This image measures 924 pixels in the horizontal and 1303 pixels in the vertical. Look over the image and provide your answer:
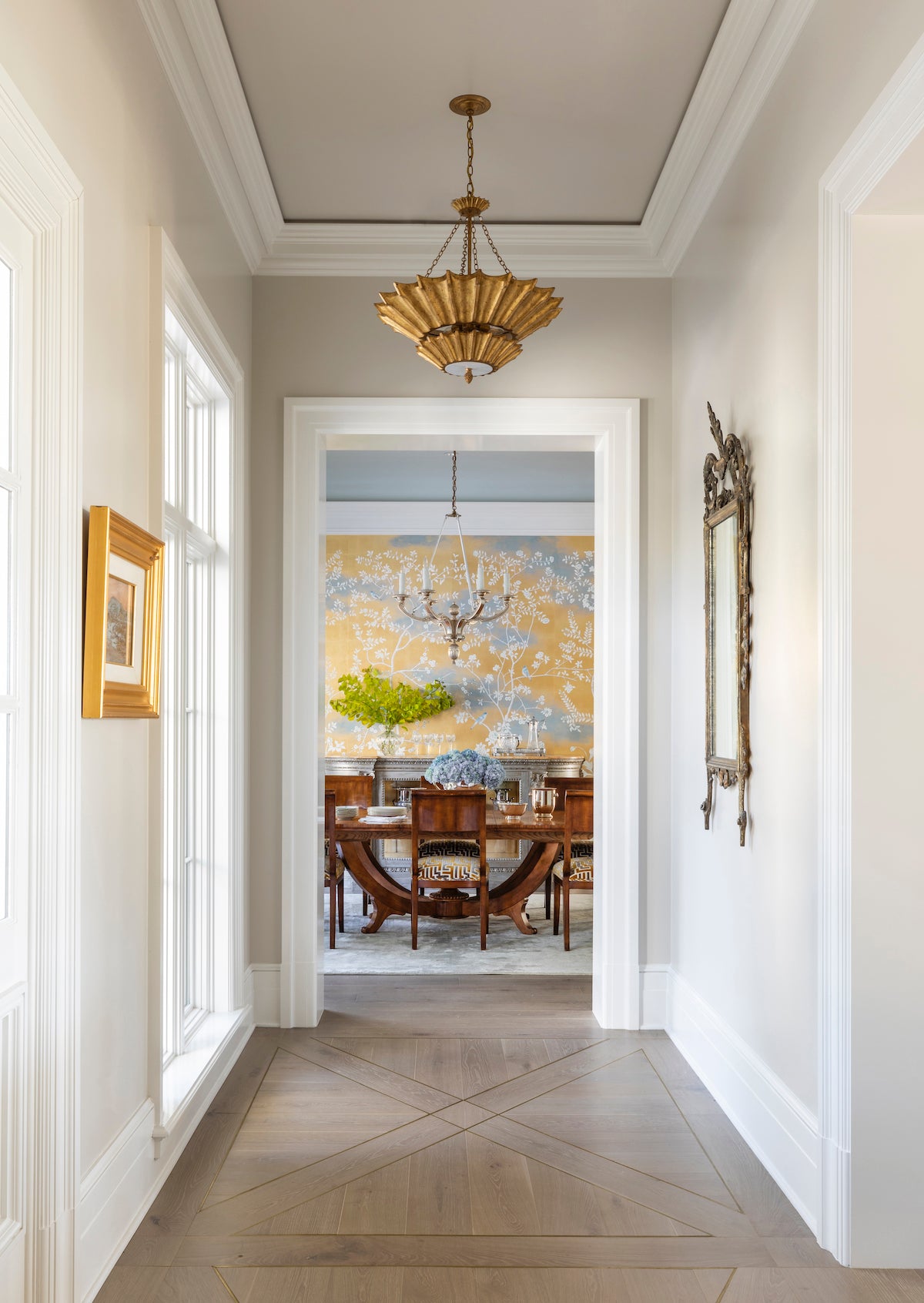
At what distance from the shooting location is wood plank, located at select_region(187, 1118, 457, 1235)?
2.56 m

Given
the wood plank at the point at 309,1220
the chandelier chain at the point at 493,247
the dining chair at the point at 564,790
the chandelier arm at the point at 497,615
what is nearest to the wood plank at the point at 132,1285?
the wood plank at the point at 309,1220

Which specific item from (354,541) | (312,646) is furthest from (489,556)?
(312,646)

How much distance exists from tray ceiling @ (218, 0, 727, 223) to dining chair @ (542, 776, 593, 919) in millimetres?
3136

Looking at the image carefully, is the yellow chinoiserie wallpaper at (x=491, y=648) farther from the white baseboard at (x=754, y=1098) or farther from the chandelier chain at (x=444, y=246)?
the white baseboard at (x=754, y=1098)

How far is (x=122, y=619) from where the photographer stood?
7.85ft

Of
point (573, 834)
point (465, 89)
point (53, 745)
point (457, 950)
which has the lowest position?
point (457, 950)

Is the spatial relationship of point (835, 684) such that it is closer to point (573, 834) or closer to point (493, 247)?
point (493, 247)

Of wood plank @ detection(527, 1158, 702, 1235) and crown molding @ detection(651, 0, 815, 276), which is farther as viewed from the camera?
crown molding @ detection(651, 0, 815, 276)

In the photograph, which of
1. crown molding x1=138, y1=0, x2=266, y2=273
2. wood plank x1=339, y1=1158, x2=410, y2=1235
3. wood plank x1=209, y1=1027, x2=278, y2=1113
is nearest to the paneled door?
wood plank x1=339, y1=1158, x2=410, y2=1235

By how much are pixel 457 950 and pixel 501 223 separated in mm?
3617

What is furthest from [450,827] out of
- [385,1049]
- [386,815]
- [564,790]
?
[385,1049]

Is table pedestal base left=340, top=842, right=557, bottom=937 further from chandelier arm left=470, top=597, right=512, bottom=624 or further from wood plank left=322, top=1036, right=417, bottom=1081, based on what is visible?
chandelier arm left=470, top=597, right=512, bottom=624

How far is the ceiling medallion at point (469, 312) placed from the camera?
2.96m

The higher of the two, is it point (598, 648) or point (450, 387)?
point (450, 387)
